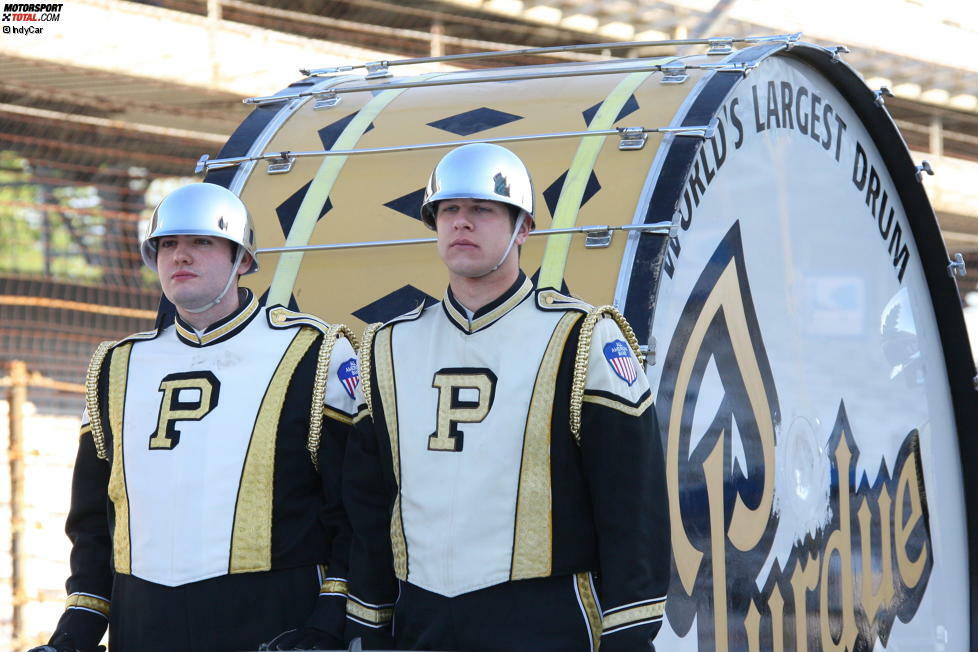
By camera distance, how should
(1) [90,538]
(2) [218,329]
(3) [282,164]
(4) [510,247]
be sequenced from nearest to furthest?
(4) [510,247], (2) [218,329], (1) [90,538], (3) [282,164]

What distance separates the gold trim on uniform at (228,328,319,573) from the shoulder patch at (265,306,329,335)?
0.55 ft

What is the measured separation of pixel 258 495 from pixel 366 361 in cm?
42

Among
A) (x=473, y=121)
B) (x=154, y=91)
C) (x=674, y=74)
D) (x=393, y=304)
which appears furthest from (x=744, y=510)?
(x=154, y=91)

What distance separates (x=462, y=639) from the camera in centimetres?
333

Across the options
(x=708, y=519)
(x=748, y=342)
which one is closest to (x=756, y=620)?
(x=708, y=519)

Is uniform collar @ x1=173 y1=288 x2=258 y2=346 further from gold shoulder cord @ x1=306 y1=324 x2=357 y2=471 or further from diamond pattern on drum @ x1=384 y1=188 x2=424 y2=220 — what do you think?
diamond pattern on drum @ x1=384 y1=188 x2=424 y2=220

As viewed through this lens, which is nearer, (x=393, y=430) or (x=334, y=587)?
(x=393, y=430)

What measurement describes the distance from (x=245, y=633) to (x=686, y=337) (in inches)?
58.0

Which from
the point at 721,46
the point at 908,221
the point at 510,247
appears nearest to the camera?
the point at 510,247

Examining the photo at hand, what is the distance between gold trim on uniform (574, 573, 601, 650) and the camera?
333cm

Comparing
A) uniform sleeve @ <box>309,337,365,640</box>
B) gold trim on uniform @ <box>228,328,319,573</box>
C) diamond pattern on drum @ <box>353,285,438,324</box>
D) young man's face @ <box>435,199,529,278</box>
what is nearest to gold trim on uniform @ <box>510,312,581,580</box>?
young man's face @ <box>435,199,529,278</box>

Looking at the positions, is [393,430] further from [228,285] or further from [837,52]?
[837,52]

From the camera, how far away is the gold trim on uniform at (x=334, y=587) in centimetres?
360

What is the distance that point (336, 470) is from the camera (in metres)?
3.71
